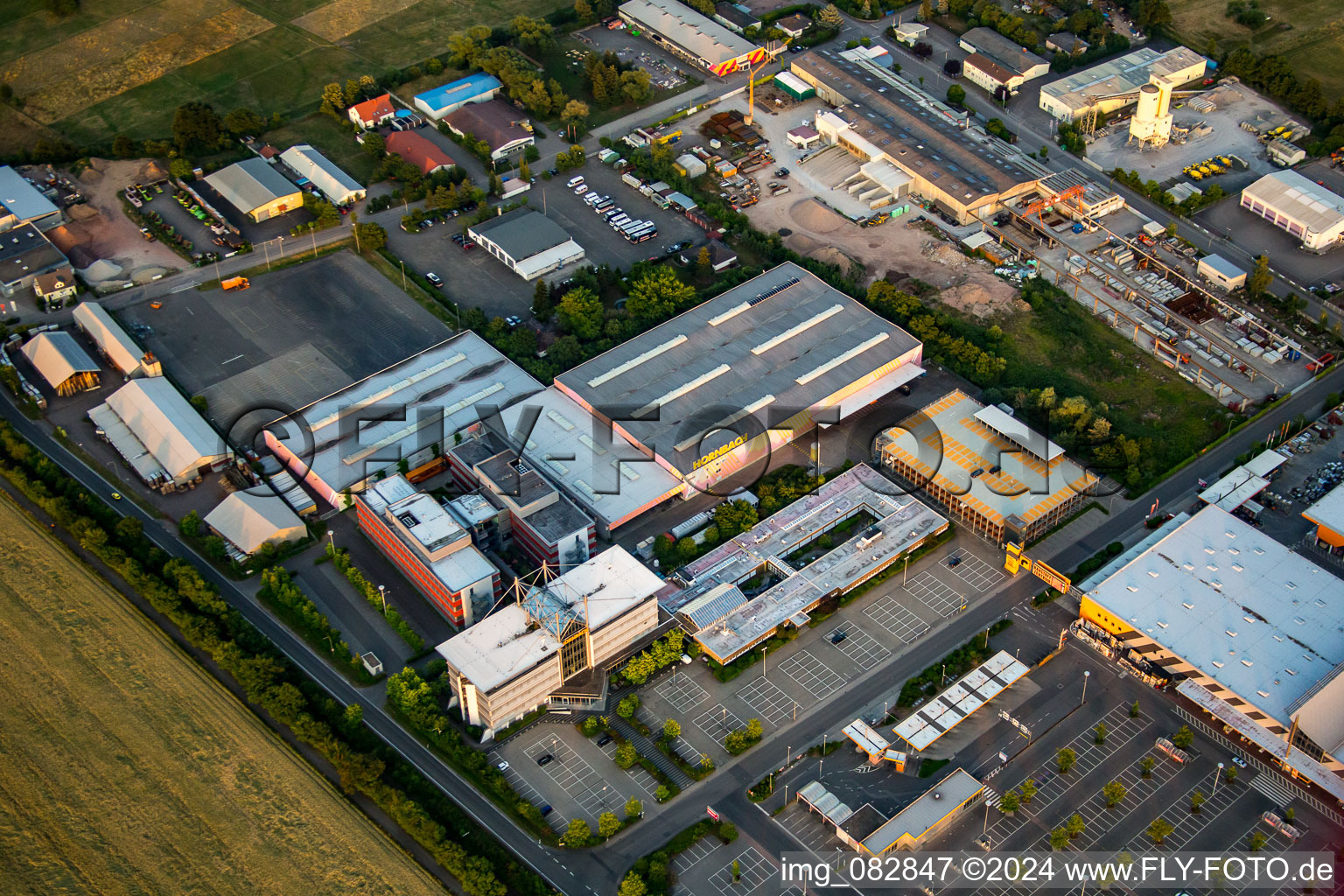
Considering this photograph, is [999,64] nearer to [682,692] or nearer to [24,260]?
[682,692]

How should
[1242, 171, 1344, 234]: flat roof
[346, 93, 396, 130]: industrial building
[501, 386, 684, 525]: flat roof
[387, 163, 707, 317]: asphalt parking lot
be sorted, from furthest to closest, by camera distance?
[346, 93, 396, 130]: industrial building < [1242, 171, 1344, 234]: flat roof < [387, 163, 707, 317]: asphalt parking lot < [501, 386, 684, 525]: flat roof

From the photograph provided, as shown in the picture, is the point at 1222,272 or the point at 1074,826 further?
the point at 1222,272

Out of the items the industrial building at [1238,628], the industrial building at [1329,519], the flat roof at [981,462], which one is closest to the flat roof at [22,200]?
the flat roof at [981,462]

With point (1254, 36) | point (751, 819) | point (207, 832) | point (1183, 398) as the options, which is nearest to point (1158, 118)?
point (1254, 36)

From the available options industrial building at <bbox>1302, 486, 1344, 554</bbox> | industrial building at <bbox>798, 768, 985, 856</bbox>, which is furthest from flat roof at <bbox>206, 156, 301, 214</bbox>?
industrial building at <bbox>1302, 486, 1344, 554</bbox>

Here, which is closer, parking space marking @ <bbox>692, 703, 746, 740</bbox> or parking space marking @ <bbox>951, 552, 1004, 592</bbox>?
parking space marking @ <bbox>692, 703, 746, 740</bbox>

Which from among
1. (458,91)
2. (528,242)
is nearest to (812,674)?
(528,242)

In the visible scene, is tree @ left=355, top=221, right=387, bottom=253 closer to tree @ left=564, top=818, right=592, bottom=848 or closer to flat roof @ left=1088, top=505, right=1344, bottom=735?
tree @ left=564, top=818, right=592, bottom=848
